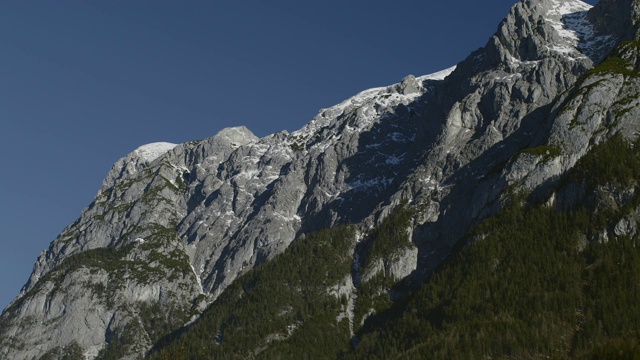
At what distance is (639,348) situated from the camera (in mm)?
154875

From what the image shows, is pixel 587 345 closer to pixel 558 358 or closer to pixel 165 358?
pixel 558 358

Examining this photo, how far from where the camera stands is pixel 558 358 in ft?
622

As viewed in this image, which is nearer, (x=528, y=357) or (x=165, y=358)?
(x=165, y=358)

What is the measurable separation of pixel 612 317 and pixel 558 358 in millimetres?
20764

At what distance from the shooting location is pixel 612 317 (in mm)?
199250

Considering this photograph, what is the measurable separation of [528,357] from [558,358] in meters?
10.4

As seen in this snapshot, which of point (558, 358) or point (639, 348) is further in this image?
point (558, 358)

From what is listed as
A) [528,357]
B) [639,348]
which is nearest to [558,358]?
[528,357]

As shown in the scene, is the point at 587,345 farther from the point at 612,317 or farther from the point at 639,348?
the point at 639,348

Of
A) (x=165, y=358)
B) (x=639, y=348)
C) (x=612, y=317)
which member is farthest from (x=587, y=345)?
(x=165, y=358)

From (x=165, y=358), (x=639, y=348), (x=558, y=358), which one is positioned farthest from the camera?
(x=558, y=358)

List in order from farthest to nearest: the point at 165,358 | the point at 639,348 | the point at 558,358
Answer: the point at 558,358 → the point at 639,348 → the point at 165,358

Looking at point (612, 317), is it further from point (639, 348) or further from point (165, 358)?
point (165, 358)

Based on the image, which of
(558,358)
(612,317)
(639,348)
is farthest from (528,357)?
(639,348)
